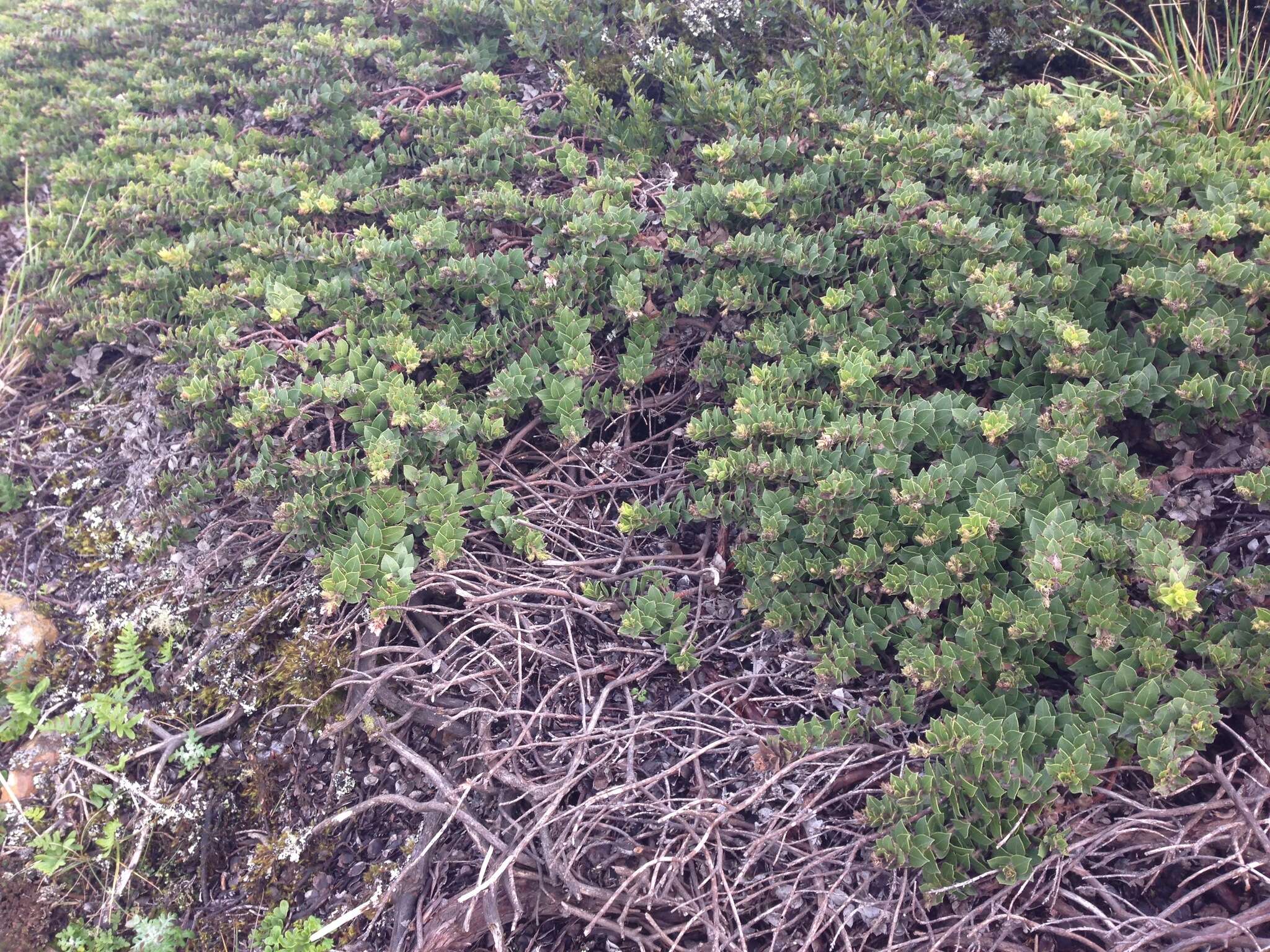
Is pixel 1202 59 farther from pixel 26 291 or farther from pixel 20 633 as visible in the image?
pixel 26 291

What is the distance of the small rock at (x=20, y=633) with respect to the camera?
118 inches

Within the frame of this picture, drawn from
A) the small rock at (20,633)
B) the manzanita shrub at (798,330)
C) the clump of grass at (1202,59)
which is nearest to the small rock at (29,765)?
the small rock at (20,633)

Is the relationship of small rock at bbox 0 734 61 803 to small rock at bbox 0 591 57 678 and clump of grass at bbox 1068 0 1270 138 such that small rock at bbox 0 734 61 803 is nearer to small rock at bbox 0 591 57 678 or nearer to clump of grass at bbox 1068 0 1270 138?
small rock at bbox 0 591 57 678

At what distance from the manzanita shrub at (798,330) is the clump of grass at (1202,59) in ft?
0.79

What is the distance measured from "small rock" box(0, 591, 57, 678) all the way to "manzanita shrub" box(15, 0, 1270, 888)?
0.84 metres

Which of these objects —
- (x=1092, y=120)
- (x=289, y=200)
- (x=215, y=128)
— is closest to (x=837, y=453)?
(x=1092, y=120)

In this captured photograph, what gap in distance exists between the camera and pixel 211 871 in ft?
8.38

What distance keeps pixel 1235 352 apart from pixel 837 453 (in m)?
1.10

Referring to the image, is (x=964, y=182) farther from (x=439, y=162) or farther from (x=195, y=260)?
(x=195, y=260)

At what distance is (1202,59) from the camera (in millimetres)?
3340

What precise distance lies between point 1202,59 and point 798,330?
7.10 ft

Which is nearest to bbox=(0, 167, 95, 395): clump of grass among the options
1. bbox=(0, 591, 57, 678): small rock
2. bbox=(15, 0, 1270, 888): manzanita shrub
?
bbox=(15, 0, 1270, 888): manzanita shrub

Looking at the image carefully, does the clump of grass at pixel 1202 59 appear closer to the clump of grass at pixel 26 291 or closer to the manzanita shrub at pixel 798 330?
the manzanita shrub at pixel 798 330

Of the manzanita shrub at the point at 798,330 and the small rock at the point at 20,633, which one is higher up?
the manzanita shrub at the point at 798,330
